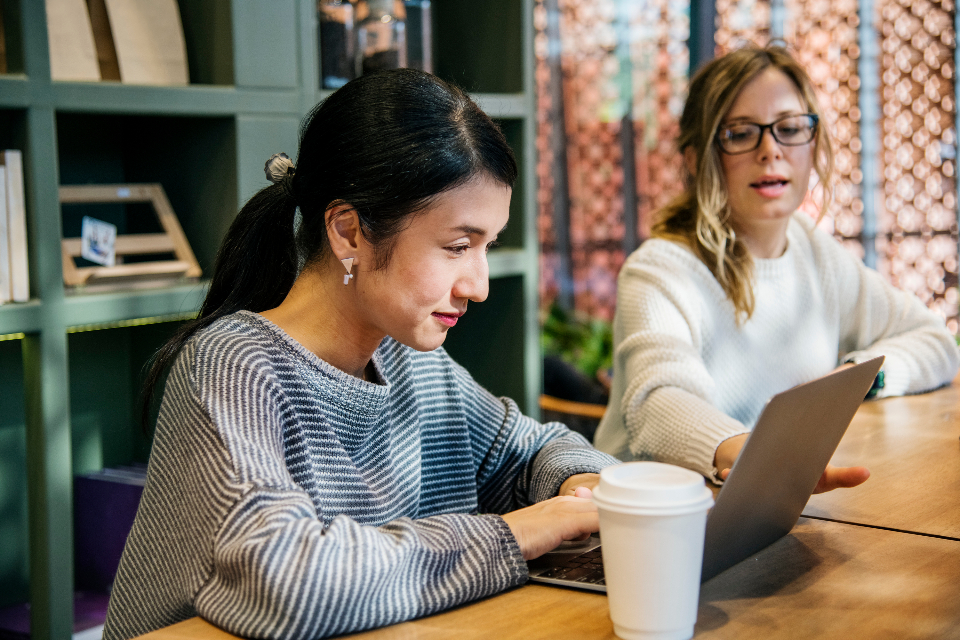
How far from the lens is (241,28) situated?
1.91 meters

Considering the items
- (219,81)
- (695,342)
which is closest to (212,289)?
(219,81)

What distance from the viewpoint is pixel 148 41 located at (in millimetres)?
1879

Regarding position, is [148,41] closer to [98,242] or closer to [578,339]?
[98,242]

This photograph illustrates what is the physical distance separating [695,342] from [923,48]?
8.22ft

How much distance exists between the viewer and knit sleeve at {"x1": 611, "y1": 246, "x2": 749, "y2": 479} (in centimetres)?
148

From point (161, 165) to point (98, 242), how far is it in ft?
1.04

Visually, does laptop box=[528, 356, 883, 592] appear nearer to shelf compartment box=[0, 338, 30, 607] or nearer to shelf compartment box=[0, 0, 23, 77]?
shelf compartment box=[0, 0, 23, 77]

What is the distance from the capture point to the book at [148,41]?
1.85m

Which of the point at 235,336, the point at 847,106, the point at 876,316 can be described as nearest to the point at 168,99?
the point at 235,336

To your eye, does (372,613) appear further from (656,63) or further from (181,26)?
(656,63)

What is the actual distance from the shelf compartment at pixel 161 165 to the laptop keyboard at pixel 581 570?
1.18m

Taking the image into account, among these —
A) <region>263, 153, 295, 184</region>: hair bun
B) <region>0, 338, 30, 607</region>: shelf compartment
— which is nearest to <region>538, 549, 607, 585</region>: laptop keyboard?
<region>263, 153, 295, 184</region>: hair bun

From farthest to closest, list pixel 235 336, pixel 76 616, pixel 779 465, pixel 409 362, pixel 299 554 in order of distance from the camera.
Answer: pixel 76 616 → pixel 409 362 → pixel 235 336 → pixel 779 465 → pixel 299 554

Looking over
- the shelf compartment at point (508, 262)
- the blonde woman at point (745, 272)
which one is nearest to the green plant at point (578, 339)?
the shelf compartment at point (508, 262)
